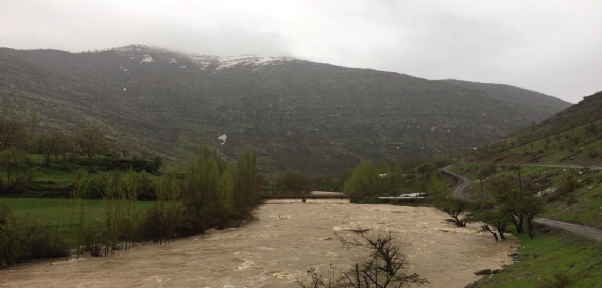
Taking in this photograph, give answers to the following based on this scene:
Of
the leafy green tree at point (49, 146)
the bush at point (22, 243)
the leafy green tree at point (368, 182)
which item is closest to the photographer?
the bush at point (22, 243)

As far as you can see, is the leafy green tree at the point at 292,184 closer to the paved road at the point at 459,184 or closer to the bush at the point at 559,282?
the paved road at the point at 459,184

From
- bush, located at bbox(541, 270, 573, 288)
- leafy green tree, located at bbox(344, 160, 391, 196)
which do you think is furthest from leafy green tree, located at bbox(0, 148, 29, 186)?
leafy green tree, located at bbox(344, 160, 391, 196)

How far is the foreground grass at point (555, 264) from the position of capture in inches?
702

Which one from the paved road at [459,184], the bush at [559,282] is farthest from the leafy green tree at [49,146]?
the paved road at [459,184]

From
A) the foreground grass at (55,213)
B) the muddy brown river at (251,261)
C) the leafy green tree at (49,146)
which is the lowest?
the muddy brown river at (251,261)

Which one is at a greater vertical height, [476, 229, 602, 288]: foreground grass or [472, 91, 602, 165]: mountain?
[472, 91, 602, 165]: mountain

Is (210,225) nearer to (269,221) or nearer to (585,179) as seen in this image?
(269,221)

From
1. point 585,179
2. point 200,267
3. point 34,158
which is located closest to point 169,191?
point 200,267

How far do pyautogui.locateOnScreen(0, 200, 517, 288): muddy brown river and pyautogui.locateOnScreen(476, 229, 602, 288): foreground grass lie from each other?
223 cm

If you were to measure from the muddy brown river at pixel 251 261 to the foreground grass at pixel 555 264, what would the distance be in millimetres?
2231

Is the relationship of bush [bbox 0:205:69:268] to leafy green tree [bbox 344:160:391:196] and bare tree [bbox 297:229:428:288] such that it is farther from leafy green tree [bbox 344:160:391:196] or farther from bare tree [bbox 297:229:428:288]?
leafy green tree [bbox 344:160:391:196]

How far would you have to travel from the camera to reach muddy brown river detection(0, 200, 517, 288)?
26578 mm

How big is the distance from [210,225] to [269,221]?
13254 millimetres

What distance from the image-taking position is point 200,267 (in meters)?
30.8
